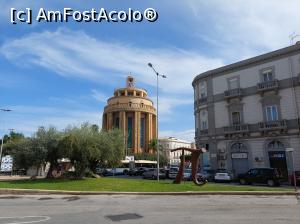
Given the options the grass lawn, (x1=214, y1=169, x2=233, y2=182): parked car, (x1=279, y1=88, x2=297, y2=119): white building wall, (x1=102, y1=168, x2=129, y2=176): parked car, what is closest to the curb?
the grass lawn

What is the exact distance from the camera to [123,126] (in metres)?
109

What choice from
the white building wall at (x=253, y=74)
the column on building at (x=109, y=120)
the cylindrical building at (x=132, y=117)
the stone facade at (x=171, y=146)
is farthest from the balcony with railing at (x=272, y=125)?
the stone facade at (x=171, y=146)

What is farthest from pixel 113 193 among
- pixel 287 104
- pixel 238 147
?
pixel 287 104

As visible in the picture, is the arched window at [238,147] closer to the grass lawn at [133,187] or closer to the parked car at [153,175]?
the parked car at [153,175]

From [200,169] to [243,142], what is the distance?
686 centimetres

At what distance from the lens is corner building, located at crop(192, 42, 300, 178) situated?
106ft

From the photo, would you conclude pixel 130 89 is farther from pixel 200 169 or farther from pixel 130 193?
pixel 130 193

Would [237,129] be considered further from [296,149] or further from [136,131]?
[136,131]

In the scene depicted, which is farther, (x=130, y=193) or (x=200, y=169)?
(x=200, y=169)

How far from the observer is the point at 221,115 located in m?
38.0

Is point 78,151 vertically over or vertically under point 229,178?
over

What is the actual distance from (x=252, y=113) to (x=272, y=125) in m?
3.00

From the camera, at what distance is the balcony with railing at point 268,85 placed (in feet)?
108

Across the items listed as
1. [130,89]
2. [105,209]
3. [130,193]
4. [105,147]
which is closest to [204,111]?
[105,147]
